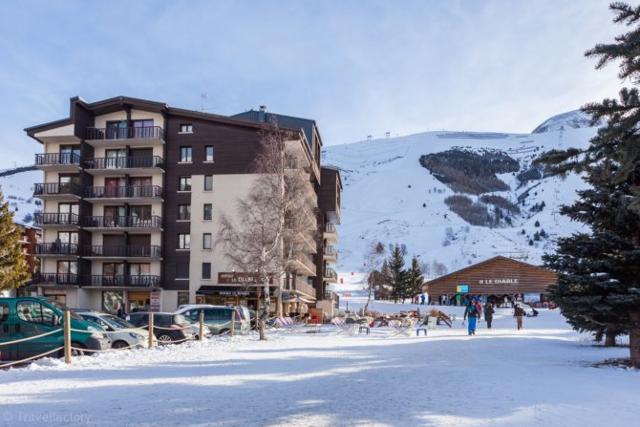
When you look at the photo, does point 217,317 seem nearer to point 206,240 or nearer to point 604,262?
point 604,262

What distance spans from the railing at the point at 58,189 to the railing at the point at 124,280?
23.6ft

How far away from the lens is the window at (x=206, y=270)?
49981 mm

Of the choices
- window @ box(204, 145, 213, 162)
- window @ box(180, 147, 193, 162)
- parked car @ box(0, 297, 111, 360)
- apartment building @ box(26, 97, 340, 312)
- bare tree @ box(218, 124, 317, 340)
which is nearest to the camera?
parked car @ box(0, 297, 111, 360)

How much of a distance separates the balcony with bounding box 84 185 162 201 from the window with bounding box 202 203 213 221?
3779 millimetres

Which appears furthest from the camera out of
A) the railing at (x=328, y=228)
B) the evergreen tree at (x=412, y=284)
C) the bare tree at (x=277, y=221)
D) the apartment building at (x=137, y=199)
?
the evergreen tree at (x=412, y=284)

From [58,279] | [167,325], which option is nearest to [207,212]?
[58,279]

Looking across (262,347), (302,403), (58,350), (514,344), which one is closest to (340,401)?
(302,403)

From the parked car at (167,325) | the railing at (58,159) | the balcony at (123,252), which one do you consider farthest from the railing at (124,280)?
the parked car at (167,325)

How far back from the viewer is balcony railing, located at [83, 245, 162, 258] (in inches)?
1983

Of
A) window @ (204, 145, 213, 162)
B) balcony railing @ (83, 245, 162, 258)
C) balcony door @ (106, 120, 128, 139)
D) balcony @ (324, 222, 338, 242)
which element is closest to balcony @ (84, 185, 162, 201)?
balcony railing @ (83, 245, 162, 258)

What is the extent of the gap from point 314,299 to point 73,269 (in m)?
23.3

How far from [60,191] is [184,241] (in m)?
11.0

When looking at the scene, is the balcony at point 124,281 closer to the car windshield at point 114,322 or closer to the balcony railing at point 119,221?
the balcony railing at point 119,221

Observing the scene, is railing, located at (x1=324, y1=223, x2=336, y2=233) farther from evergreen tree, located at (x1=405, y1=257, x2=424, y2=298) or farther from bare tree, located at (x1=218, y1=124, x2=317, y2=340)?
evergreen tree, located at (x1=405, y1=257, x2=424, y2=298)
